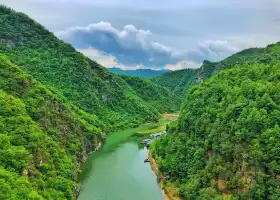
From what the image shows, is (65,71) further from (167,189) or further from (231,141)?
(231,141)

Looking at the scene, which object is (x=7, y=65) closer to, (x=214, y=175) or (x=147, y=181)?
(x=147, y=181)

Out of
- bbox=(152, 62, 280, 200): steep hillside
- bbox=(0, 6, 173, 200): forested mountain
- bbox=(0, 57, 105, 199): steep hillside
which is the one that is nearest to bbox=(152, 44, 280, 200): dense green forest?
bbox=(152, 62, 280, 200): steep hillside

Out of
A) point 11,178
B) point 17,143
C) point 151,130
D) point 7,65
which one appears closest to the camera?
point 11,178

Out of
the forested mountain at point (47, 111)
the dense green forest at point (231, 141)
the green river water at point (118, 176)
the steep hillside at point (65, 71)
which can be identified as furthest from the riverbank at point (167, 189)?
the steep hillside at point (65, 71)

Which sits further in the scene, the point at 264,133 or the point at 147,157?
the point at 147,157

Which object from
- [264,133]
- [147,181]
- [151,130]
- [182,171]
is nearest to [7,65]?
[147,181]

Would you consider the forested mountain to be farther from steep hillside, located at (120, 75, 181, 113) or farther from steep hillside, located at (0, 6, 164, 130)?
steep hillside, located at (120, 75, 181, 113)
